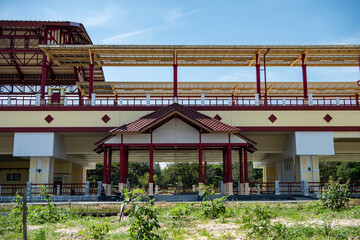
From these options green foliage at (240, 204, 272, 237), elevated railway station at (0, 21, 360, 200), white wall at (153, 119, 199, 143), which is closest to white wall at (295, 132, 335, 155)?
elevated railway station at (0, 21, 360, 200)

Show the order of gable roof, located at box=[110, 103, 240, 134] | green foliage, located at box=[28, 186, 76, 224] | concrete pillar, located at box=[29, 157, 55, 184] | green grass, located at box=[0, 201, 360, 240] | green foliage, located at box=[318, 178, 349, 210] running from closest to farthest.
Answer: green grass, located at box=[0, 201, 360, 240], green foliage, located at box=[28, 186, 76, 224], green foliage, located at box=[318, 178, 349, 210], gable roof, located at box=[110, 103, 240, 134], concrete pillar, located at box=[29, 157, 55, 184]

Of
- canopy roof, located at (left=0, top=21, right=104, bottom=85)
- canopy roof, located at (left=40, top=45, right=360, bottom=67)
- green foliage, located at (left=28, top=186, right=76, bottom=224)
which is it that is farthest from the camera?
canopy roof, located at (left=0, top=21, right=104, bottom=85)

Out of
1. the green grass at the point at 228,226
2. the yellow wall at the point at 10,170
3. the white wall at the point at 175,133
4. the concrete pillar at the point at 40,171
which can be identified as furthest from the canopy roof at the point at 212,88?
the green grass at the point at 228,226

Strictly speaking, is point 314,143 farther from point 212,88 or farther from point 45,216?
point 45,216

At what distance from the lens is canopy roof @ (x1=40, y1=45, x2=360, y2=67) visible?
2762cm

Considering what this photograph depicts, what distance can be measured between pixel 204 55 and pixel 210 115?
5164mm

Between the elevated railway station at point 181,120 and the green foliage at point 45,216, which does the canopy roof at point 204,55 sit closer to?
the elevated railway station at point 181,120

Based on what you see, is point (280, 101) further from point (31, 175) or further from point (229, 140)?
point (31, 175)

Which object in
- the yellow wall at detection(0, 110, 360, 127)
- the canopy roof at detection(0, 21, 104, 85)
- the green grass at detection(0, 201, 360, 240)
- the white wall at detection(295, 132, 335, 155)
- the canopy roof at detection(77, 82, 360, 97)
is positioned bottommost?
the green grass at detection(0, 201, 360, 240)

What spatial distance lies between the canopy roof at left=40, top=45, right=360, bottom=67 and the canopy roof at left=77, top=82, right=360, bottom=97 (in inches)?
125

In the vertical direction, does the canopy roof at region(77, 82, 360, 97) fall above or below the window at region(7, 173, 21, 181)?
above

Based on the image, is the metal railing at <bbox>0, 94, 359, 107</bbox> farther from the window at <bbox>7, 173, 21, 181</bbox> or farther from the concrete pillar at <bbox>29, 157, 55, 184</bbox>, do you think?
the window at <bbox>7, 173, 21, 181</bbox>

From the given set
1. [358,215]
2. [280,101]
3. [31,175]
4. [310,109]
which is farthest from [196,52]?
[358,215]

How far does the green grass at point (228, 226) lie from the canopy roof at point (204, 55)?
14.3m
